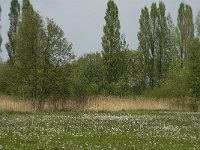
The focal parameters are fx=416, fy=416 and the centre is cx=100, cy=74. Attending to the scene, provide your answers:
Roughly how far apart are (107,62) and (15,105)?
25.0m

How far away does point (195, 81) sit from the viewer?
5572 cm

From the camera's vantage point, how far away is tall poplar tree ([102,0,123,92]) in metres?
66.5

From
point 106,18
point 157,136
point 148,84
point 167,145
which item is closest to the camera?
point 167,145

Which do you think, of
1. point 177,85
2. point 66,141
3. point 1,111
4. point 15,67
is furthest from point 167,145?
point 177,85

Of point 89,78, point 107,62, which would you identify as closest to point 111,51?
point 107,62

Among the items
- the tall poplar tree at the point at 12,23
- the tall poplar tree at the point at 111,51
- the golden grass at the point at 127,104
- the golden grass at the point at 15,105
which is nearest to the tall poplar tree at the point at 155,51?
the tall poplar tree at the point at 111,51

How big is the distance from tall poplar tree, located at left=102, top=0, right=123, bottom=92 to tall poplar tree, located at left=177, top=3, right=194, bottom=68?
2092cm

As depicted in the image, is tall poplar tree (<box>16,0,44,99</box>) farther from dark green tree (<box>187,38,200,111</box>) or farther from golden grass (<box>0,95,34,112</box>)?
dark green tree (<box>187,38,200,111</box>)

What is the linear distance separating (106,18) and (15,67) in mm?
24041

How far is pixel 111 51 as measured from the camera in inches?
2643

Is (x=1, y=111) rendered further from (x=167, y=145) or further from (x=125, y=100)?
(x=167, y=145)

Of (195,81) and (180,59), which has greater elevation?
(180,59)

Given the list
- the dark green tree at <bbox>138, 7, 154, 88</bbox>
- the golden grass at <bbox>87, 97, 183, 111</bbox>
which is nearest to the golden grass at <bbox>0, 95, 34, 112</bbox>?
the golden grass at <bbox>87, 97, 183, 111</bbox>

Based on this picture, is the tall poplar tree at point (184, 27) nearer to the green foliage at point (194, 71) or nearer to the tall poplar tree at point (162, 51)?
the tall poplar tree at point (162, 51)
